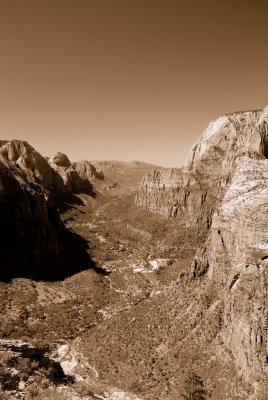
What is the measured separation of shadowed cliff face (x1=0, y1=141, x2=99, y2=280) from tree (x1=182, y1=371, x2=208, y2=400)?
140 ft

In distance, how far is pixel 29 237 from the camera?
7688 cm

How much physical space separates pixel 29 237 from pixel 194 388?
54.3 m

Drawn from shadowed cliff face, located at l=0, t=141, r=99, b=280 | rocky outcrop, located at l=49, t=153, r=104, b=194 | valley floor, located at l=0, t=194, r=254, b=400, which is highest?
rocky outcrop, located at l=49, t=153, r=104, b=194

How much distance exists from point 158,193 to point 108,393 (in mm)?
90007

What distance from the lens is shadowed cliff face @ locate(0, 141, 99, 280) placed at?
71125 mm

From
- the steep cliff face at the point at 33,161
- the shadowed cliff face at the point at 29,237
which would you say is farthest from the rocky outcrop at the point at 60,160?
the shadowed cliff face at the point at 29,237

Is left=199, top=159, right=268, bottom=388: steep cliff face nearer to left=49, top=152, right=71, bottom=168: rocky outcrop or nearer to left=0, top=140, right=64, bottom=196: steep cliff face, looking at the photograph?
left=0, top=140, right=64, bottom=196: steep cliff face

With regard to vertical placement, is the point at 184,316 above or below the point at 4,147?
below

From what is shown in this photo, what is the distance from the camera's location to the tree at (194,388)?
31.5 metres

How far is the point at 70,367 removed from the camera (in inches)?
1581

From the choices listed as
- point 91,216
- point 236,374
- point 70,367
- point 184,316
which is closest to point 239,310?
point 236,374

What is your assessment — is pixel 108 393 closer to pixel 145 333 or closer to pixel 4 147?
pixel 145 333

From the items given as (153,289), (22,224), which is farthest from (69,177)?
(153,289)

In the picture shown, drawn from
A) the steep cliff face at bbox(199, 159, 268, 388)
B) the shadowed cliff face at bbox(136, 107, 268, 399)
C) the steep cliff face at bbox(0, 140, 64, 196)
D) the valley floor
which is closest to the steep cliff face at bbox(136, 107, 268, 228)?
the valley floor
